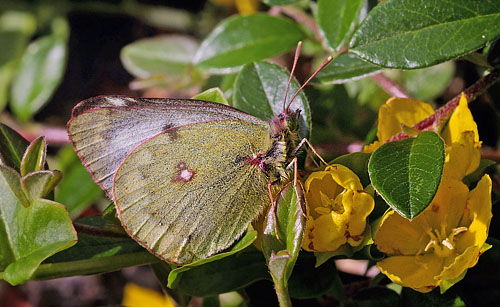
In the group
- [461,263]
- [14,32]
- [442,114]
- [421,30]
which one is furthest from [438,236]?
[14,32]

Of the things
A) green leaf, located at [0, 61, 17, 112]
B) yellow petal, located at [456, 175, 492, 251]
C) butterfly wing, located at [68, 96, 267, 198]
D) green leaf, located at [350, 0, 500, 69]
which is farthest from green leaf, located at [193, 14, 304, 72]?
green leaf, located at [0, 61, 17, 112]

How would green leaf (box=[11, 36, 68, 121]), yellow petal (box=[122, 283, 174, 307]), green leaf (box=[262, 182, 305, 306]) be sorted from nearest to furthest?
1. green leaf (box=[262, 182, 305, 306])
2. yellow petal (box=[122, 283, 174, 307])
3. green leaf (box=[11, 36, 68, 121])

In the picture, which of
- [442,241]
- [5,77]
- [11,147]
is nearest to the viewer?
[442,241]

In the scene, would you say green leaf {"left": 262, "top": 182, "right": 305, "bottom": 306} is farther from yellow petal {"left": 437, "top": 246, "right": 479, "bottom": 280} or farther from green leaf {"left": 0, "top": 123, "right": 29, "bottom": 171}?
green leaf {"left": 0, "top": 123, "right": 29, "bottom": 171}

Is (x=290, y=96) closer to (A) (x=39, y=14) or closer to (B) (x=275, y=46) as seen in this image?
(B) (x=275, y=46)

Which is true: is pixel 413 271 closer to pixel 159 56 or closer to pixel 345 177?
pixel 345 177

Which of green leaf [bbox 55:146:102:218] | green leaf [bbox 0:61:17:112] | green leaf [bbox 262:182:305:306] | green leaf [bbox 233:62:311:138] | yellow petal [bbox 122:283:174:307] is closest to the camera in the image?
green leaf [bbox 262:182:305:306]

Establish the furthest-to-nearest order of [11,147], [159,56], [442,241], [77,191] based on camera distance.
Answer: [159,56]
[77,191]
[11,147]
[442,241]
